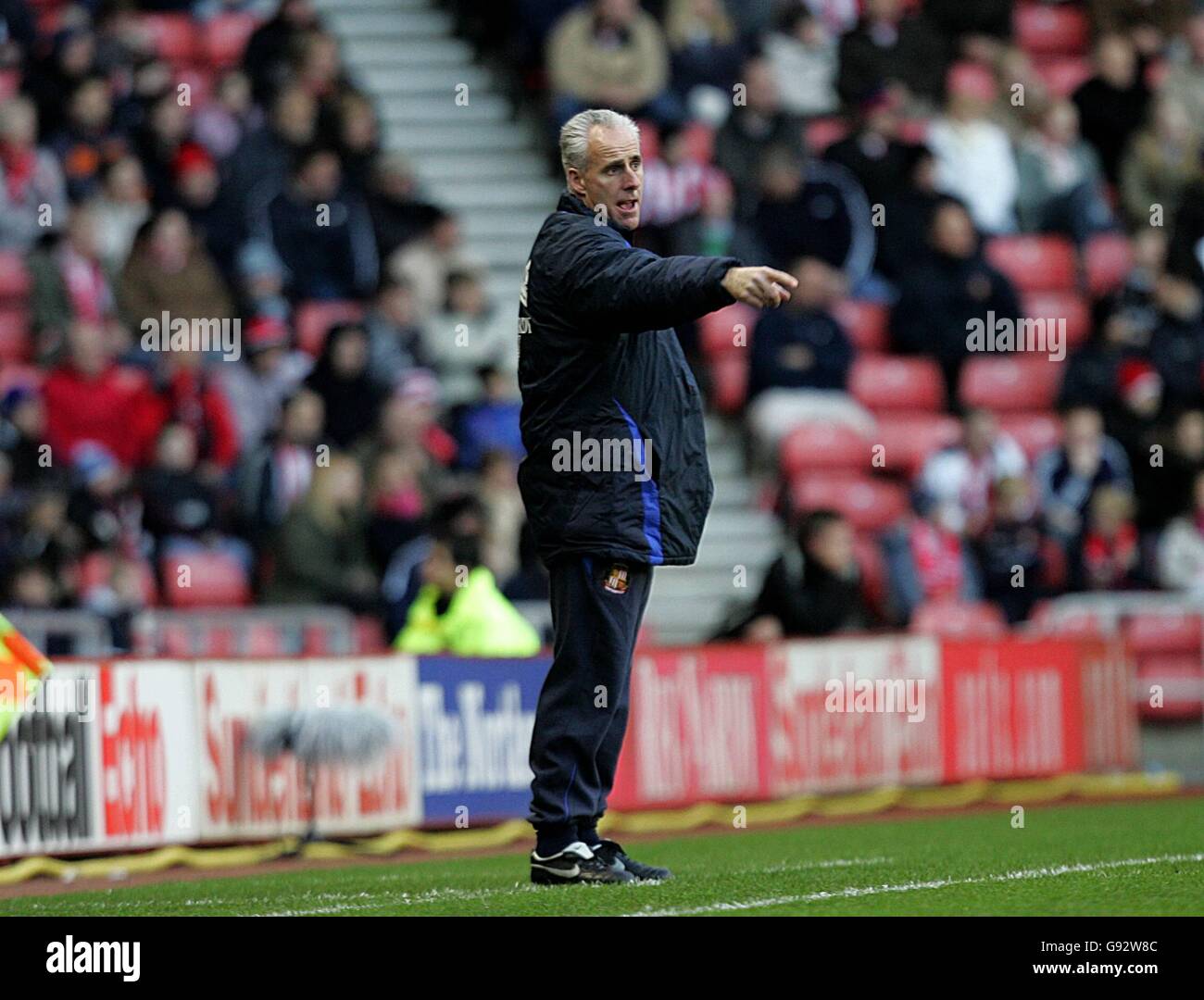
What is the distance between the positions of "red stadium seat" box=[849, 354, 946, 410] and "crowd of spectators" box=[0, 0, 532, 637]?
2498mm

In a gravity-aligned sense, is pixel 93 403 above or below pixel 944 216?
below

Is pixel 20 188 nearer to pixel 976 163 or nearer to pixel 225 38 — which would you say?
pixel 225 38

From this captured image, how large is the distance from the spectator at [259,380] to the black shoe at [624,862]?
322 inches

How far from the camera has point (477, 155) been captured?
21.1 m

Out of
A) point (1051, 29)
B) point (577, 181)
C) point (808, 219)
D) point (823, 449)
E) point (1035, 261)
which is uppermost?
point (1051, 29)

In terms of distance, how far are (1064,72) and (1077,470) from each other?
5.49 meters

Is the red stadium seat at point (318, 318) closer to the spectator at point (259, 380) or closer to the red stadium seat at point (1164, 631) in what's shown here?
the spectator at point (259, 380)

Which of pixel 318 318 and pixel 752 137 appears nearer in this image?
pixel 318 318

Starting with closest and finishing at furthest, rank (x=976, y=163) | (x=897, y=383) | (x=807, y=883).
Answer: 1. (x=807, y=883)
2. (x=897, y=383)
3. (x=976, y=163)

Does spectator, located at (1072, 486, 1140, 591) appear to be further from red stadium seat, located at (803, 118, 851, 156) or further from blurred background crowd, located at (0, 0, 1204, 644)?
red stadium seat, located at (803, 118, 851, 156)

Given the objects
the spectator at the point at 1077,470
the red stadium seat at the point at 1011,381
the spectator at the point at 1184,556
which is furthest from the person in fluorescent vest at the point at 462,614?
the red stadium seat at the point at 1011,381

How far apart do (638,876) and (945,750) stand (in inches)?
308

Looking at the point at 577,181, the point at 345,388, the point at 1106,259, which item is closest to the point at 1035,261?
the point at 1106,259

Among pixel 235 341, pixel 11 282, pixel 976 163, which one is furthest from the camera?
pixel 976 163
